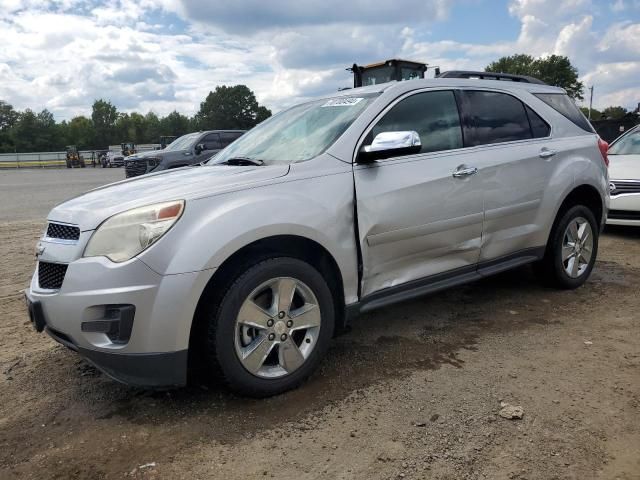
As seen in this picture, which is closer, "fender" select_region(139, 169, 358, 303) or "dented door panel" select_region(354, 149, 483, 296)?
"fender" select_region(139, 169, 358, 303)

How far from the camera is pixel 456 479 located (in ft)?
7.27

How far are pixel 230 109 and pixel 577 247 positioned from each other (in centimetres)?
10555

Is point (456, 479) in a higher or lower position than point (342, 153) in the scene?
lower

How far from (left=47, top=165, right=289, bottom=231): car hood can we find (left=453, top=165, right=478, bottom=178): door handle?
1262 mm

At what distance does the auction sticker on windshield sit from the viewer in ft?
12.0

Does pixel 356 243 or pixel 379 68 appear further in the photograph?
pixel 379 68

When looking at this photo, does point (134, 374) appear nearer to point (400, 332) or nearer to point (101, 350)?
point (101, 350)

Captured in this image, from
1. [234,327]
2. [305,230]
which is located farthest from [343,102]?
[234,327]

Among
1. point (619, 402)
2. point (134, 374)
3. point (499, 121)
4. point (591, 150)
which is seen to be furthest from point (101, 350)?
point (591, 150)

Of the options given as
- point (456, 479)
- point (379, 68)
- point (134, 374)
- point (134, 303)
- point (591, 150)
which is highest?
point (379, 68)

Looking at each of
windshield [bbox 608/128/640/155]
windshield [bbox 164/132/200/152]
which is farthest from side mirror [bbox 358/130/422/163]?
windshield [bbox 164/132/200/152]

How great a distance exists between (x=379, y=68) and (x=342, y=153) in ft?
41.0

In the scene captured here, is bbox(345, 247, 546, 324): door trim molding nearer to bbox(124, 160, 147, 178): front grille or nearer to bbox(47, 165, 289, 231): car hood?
bbox(47, 165, 289, 231): car hood

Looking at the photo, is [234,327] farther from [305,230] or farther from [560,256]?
[560,256]
